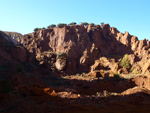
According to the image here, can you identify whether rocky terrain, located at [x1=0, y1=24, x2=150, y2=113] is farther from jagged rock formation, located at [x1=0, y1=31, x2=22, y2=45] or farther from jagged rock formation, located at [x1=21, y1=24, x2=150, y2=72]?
jagged rock formation, located at [x1=0, y1=31, x2=22, y2=45]

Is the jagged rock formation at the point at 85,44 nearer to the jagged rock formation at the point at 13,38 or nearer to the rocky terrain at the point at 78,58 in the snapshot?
the rocky terrain at the point at 78,58

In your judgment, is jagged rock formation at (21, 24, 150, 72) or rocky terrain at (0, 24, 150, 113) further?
jagged rock formation at (21, 24, 150, 72)

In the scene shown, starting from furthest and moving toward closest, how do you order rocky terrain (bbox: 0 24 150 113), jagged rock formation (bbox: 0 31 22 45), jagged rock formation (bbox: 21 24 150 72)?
1. jagged rock formation (bbox: 0 31 22 45)
2. jagged rock formation (bbox: 21 24 150 72)
3. rocky terrain (bbox: 0 24 150 113)

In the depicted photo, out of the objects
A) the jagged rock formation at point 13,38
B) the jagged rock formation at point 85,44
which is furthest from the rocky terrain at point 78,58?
the jagged rock formation at point 13,38

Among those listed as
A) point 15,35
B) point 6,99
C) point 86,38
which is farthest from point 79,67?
point 15,35

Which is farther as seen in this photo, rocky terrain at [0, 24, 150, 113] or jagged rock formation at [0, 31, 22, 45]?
jagged rock formation at [0, 31, 22, 45]

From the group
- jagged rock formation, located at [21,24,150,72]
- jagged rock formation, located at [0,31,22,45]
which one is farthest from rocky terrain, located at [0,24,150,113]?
jagged rock formation, located at [0,31,22,45]

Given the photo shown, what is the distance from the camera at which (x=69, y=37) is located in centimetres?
4772

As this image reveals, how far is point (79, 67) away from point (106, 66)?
29.4 feet

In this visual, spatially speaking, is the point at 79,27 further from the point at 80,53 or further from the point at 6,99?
the point at 6,99

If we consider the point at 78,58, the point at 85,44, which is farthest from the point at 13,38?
the point at 85,44

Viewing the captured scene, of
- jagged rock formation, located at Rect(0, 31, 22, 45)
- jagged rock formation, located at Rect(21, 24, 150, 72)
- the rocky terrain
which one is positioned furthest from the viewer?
jagged rock formation, located at Rect(0, 31, 22, 45)

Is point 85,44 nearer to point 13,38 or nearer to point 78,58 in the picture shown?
point 78,58

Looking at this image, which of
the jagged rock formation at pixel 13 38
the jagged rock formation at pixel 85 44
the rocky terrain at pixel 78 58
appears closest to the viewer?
the rocky terrain at pixel 78 58
